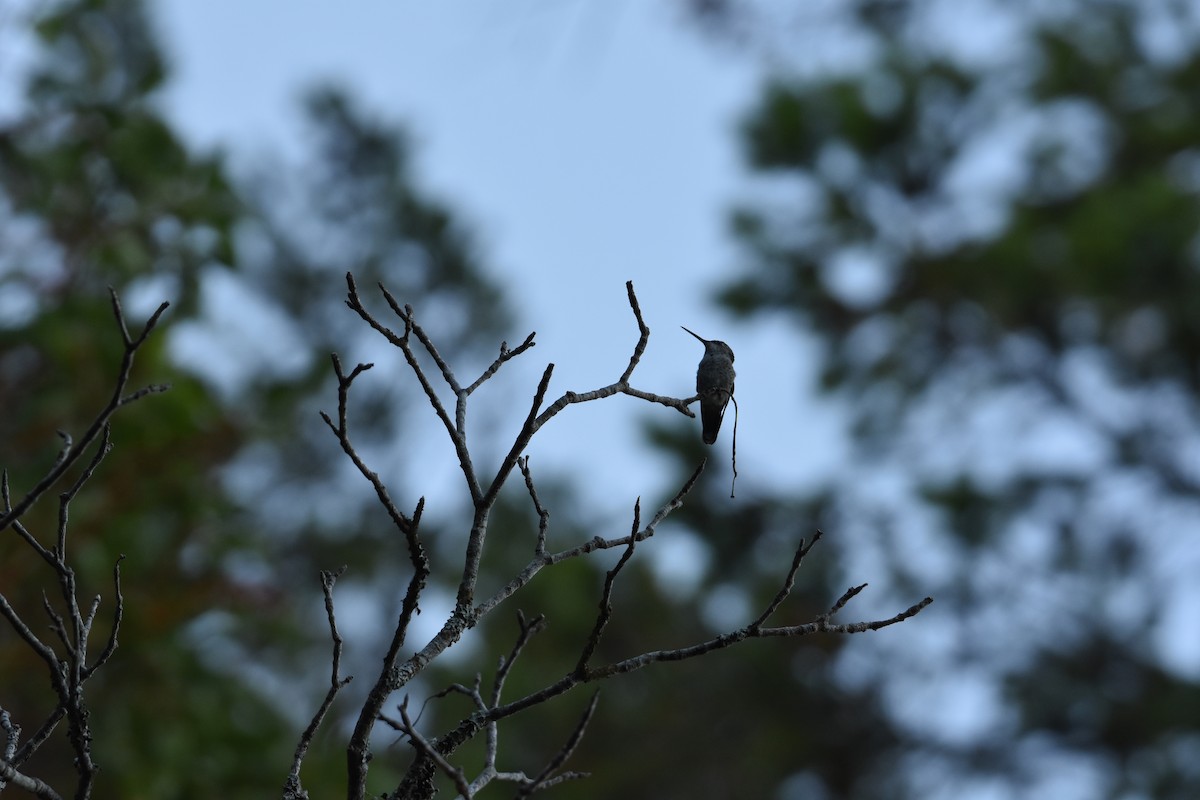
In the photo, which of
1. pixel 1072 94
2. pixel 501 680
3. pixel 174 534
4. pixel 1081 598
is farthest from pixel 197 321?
pixel 1072 94

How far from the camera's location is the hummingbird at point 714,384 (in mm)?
1921

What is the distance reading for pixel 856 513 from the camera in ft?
29.8

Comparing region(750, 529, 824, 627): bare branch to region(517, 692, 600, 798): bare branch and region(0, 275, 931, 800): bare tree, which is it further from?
region(517, 692, 600, 798): bare branch

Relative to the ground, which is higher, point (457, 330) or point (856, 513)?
point (457, 330)

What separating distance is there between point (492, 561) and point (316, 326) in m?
3.20

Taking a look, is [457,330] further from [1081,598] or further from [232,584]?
[232,584]

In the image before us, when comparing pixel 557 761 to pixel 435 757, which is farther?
pixel 557 761

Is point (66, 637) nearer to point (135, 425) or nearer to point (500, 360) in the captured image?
point (500, 360)

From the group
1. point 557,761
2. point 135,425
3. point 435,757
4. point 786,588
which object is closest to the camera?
point 435,757

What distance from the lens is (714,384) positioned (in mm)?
1921

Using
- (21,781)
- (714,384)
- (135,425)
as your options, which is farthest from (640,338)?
(135,425)

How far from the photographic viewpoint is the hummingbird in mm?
1921

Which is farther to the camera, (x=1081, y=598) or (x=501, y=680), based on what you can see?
(x=1081, y=598)

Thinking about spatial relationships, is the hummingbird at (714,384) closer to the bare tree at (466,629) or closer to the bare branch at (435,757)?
the bare tree at (466,629)
